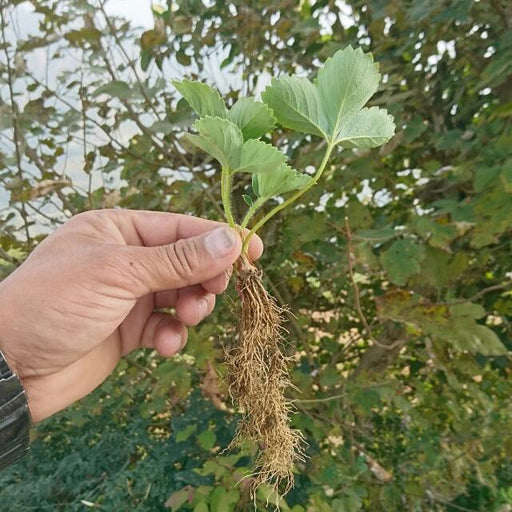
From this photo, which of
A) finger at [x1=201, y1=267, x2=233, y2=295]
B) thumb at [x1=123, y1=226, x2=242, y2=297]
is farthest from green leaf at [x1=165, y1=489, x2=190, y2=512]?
thumb at [x1=123, y1=226, x2=242, y2=297]

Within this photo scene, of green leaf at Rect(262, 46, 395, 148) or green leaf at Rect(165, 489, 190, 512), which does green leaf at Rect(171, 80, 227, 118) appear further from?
green leaf at Rect(165, 489, 190, 512)

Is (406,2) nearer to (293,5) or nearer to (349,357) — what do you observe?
(293,5)

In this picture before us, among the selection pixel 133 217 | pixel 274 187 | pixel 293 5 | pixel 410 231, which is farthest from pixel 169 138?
pixel 274 187

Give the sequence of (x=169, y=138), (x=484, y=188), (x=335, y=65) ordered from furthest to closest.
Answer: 1. (x=169, y=138)
2. (x=484, y=188)
3. (x=335, y=65)

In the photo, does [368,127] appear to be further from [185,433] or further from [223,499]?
[185,433]

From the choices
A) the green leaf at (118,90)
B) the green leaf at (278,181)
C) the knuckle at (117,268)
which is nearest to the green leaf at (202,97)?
the green leaf at (278,181)

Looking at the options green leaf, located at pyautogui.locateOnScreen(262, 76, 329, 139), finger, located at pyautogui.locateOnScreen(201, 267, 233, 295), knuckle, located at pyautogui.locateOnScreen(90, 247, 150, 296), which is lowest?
finger, located at pyautogui.locateOnScreen(201, 267, 233, 295)

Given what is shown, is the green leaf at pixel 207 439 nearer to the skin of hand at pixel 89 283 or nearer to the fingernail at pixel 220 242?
the skin of hand at pixel 89 283
